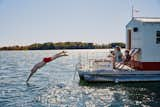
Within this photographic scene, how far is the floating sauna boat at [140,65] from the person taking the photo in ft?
83.4

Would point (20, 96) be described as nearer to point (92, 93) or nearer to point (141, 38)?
point (92, 93)

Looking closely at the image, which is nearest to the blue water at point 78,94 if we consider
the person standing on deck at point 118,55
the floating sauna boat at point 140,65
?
the floating sauna boat at point 140,65

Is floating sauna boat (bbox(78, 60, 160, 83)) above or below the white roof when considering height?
below

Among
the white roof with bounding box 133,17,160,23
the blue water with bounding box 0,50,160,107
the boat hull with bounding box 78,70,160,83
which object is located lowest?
the blue water with bounding box 0,50,160,107

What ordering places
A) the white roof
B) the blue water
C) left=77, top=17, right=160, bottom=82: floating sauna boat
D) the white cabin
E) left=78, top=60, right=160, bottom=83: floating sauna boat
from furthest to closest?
the white roof, the white cabin, left=77, top=17, right=160, bottom=82: floating sauna boat, left=78, top=60, right=160, bottom=83: floating sauna boat, the blue water

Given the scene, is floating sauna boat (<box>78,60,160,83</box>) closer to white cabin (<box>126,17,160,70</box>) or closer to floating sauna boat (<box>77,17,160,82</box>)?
floating sauna boat (<box>77,17,160,82</box>)

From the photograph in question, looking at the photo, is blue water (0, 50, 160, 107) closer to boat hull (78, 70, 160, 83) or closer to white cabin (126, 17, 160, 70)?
boat hull (78, 70, 160, 83)

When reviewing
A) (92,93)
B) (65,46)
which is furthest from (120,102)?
(65,46)

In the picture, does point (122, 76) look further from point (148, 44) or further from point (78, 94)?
point (78, 94)

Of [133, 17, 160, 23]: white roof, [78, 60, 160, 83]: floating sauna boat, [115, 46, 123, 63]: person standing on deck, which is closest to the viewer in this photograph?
[78, 60, 160, 83]: floating sauna boat

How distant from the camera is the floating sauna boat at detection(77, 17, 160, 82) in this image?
1001 inches

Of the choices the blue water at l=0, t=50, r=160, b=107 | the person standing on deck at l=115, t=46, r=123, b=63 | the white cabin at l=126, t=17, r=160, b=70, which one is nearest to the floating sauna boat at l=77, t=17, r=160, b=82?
the white cabin at l=126, t=17, r=160, b=70

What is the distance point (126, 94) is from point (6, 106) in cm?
733

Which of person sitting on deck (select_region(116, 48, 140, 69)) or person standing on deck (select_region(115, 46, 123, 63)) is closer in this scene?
person sitting on deck (select_region(116, 48, 140, 69))
